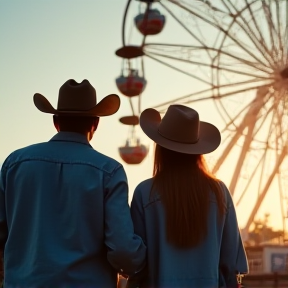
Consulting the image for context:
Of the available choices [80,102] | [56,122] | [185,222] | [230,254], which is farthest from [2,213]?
[230,254]

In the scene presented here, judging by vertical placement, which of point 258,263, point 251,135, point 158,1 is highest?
point 158,1

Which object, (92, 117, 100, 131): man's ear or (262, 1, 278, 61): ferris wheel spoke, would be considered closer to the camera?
(92, 117, 100, 131): man's ear

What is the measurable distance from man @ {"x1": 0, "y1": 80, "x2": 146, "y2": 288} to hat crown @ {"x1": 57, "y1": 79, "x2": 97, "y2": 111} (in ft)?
0.66

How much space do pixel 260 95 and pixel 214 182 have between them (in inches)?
511

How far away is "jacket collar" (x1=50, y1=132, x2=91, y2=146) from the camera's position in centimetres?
347

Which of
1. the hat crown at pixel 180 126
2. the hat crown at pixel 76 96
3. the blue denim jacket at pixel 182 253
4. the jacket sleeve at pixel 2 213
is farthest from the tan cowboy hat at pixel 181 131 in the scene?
the jacket sleeve at pixel 2 213

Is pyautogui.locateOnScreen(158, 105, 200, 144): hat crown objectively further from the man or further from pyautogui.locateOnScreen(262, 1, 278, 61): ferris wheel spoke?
pyautogui.locateOnScreen(262, 1, 278, 61): ferris wheel spoke

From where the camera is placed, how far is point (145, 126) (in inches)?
151

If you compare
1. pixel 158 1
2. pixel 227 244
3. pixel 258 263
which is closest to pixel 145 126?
pixel 227 244

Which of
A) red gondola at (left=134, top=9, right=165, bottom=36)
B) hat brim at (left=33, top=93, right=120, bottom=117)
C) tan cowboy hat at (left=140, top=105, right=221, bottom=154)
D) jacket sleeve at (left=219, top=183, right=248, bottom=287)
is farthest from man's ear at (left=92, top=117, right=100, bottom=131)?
red gondola at (left=134, top=9, right=165, bottom=36)

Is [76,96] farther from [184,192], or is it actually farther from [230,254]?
[230,254]

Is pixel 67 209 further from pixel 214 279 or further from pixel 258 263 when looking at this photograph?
pixel 258 263

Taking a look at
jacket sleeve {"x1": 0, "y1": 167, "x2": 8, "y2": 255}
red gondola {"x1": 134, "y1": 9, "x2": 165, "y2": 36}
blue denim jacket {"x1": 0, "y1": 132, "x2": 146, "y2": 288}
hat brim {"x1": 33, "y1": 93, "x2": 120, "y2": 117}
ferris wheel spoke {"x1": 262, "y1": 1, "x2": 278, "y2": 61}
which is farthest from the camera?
red gondola {"x1": 134, "y1": 9, "x2": 165, "y2": 36}

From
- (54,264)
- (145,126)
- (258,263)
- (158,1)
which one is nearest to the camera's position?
(54,264)
